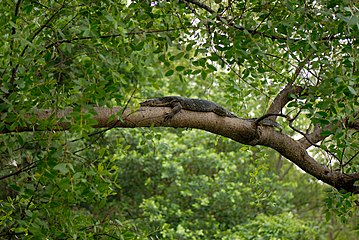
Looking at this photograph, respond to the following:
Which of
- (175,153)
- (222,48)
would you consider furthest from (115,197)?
(222,48)

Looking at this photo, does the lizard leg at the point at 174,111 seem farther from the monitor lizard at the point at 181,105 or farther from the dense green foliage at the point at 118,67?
the dense green foliage at the point at 118,67

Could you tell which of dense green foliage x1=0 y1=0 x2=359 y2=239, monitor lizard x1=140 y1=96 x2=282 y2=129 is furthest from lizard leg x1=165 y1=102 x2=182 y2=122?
dense green foliage x1=0 y1=0 x2=359 y2=239

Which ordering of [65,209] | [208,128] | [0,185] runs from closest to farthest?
[65,209]
[208,128]
[0,185]

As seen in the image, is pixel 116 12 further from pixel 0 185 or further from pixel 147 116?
pixel 0 185

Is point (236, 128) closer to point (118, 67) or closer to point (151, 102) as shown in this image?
point (151, 102)

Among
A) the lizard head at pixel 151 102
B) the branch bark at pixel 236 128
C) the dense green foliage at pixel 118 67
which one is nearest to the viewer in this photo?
the dense green foliage at pixel 118 67

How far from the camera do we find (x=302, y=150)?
302 centimetres

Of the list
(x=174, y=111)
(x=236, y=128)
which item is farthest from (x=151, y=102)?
(x=236, y=128)

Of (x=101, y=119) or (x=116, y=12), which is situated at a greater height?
(x=116, y=12)

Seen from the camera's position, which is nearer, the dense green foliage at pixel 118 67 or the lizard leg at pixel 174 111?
the dense green foliage at pixel 118 67

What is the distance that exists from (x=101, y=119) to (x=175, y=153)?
5.83 m

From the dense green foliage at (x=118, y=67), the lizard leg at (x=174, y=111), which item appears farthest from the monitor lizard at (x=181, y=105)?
the dense green foliage at (x=118, y=67)

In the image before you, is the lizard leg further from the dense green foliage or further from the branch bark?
the dense green foliage

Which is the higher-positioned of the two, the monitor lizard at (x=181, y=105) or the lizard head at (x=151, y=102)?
the monitor lizard at (x=181, y=105)
